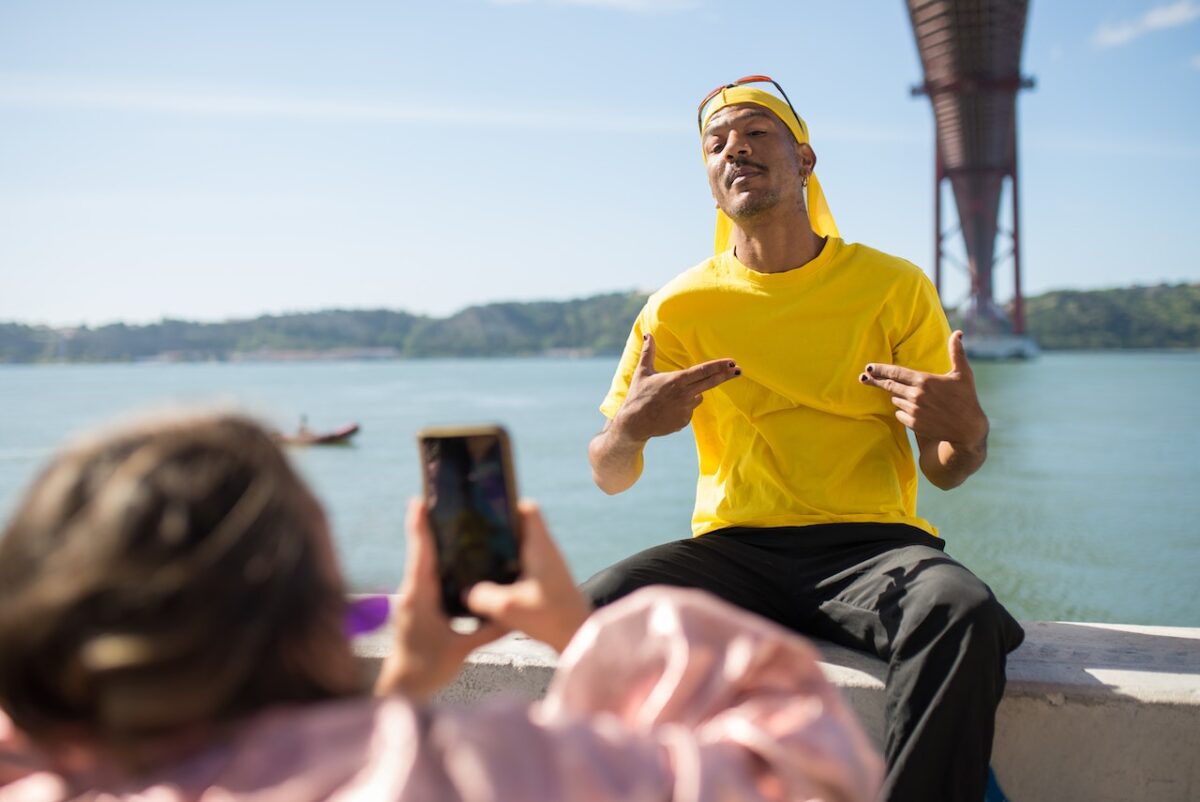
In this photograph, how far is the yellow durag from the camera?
2.23 meters

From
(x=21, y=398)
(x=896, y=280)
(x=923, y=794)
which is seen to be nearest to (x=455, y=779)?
(x=923, y=794)

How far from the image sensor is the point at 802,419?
6.47 feet

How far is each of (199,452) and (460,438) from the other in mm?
296

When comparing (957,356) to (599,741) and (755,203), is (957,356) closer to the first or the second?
(755,203)

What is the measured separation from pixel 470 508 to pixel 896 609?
35.3 inches

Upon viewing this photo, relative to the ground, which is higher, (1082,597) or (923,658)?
(923,658)

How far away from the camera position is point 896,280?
201cm

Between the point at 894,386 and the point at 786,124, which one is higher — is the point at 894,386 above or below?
below

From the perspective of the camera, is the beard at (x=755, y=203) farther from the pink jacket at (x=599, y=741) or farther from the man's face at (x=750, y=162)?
the pink jacket at (x=599, y=741)

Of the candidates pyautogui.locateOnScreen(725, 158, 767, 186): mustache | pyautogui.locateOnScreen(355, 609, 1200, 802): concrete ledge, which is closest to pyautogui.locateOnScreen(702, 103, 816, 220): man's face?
pyautogui.locateOnScreen(725, 158, 767, 186): mustache

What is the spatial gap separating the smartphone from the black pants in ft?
2.48

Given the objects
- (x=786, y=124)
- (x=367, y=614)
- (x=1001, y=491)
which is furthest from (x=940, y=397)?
(x=1001, y=491)

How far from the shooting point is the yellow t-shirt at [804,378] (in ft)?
6.30

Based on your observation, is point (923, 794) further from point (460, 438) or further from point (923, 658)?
point (460, 438)
